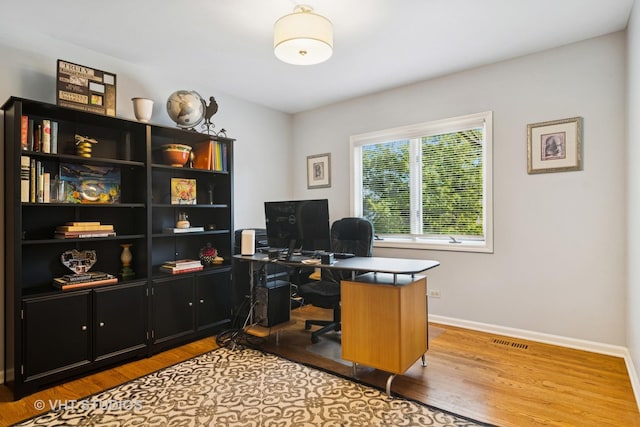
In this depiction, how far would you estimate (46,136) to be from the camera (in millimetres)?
2488

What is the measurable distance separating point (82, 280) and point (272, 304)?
1.48 metres

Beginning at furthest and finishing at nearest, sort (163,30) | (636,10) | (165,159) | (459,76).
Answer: (459,76)
(165,159)
(163,30)
(636,10)

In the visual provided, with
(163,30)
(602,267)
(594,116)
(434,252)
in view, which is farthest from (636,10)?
(163,30)

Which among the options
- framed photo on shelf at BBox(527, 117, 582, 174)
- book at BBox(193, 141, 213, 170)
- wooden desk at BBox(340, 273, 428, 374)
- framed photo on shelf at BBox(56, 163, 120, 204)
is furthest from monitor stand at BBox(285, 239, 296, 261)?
framed photo on shelf at BBox(527, 117, 582, 174)

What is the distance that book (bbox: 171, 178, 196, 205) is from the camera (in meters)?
3.35

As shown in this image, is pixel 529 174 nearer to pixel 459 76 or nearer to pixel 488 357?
pixel 459 76

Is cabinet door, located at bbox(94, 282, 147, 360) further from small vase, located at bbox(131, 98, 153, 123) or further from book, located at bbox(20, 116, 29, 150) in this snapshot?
small vase, located at bbox(131, 98, 153, 123)

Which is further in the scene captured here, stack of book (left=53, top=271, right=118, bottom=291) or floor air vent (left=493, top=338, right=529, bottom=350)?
floor air vent (left=493, top=338, right=529, bottom=350)

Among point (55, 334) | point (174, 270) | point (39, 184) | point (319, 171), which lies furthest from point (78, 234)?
point (319, 171)

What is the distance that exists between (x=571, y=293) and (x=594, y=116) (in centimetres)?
147

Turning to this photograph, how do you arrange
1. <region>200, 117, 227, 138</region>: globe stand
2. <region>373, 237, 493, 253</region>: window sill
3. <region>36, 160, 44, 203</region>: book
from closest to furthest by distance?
<region>36, 160, 44, 203</region>: book, <region>373, 237, 493, 253</region>: window sill, <region>200, 117, 227, 138</region>: globe stand

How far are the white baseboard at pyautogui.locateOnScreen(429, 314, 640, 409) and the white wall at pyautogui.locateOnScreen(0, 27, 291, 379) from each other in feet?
8.35

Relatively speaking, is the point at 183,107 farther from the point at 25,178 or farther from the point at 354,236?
the point at 354,236

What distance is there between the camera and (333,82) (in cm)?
378
